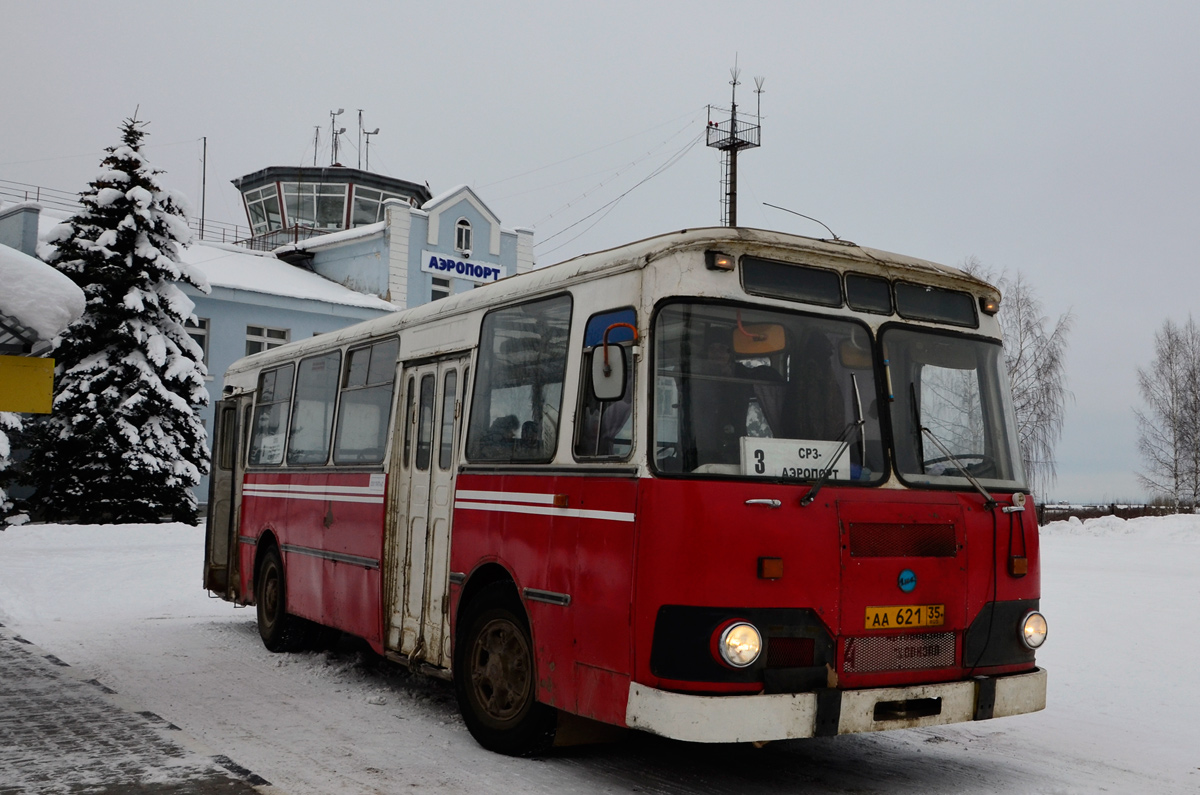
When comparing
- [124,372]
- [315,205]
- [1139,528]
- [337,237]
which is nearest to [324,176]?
[315,205]

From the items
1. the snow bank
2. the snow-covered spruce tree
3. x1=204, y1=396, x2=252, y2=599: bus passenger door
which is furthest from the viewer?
the snow-covered spruce tree

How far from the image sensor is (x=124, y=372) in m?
29.2

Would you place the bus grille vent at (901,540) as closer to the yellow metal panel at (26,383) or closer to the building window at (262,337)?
the yellow metal panel at (26,383)

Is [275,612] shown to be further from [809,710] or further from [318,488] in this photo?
[809,710]

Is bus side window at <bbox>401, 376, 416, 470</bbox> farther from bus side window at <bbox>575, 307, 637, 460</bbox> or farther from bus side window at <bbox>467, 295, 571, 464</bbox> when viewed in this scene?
bus side window at <bbox>575, 307, 637, 460</bbox>

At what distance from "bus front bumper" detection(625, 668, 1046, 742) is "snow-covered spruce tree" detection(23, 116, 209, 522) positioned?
25.3 metres

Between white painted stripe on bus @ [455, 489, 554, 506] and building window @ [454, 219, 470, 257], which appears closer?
white painted stripe on bus @ [455, 489, 554, 506]

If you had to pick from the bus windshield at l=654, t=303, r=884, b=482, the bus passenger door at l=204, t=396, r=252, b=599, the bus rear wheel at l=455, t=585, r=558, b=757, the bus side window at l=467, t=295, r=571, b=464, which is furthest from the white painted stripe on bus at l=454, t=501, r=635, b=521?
the bus passenger door at l=204, t=396, r=252, b=599

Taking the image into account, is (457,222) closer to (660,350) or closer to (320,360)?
(320,360)

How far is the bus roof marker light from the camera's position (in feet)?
20.7

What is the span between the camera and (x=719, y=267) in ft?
20.7

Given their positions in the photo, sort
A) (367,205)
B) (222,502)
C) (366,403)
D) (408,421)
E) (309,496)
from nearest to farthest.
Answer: (408,421) → (366,403) → (309,496) → (222,502) → (367,205)

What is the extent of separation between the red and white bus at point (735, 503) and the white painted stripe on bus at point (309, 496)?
1.37 meters

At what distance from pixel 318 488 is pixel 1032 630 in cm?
625
